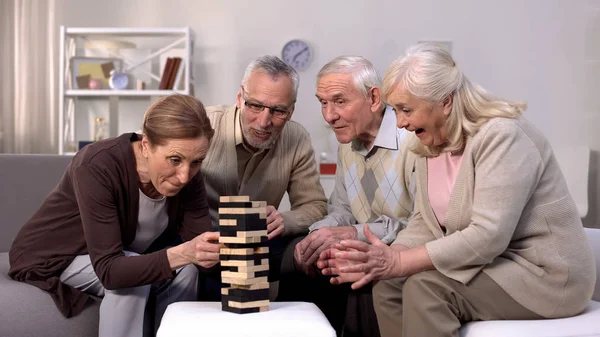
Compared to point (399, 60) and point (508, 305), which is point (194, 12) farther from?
point (508, 305)

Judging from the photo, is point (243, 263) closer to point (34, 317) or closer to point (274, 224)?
point (274, 224)

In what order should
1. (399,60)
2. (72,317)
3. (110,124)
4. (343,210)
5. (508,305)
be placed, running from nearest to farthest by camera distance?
(508,305), (399,60), (72,317), (343,210), (110,124)

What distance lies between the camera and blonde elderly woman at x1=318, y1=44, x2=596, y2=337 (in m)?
1.84

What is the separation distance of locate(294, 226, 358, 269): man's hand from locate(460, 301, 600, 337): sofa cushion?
0.66 metres

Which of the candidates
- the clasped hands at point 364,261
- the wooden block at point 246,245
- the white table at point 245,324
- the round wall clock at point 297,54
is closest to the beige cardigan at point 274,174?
the clasped hands at point 364,261

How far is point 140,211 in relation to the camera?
228 cm

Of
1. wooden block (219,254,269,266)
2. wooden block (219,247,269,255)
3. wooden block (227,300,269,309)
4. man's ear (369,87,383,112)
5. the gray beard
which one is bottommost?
wooden block (227,300,269,309)

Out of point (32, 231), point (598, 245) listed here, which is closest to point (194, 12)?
point (32, 231)

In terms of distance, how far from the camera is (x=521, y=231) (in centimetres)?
191

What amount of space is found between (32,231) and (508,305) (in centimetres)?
147

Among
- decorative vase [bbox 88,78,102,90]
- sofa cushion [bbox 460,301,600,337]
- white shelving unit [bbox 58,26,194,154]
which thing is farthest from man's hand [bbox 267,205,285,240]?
decorative vase [bbox 88,78,102,90]

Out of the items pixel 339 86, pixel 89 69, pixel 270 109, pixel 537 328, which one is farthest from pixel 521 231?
pixel 89 69

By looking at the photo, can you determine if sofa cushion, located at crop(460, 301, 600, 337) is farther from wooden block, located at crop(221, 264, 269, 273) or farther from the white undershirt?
the white undershirt

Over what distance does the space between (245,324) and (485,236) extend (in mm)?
642
